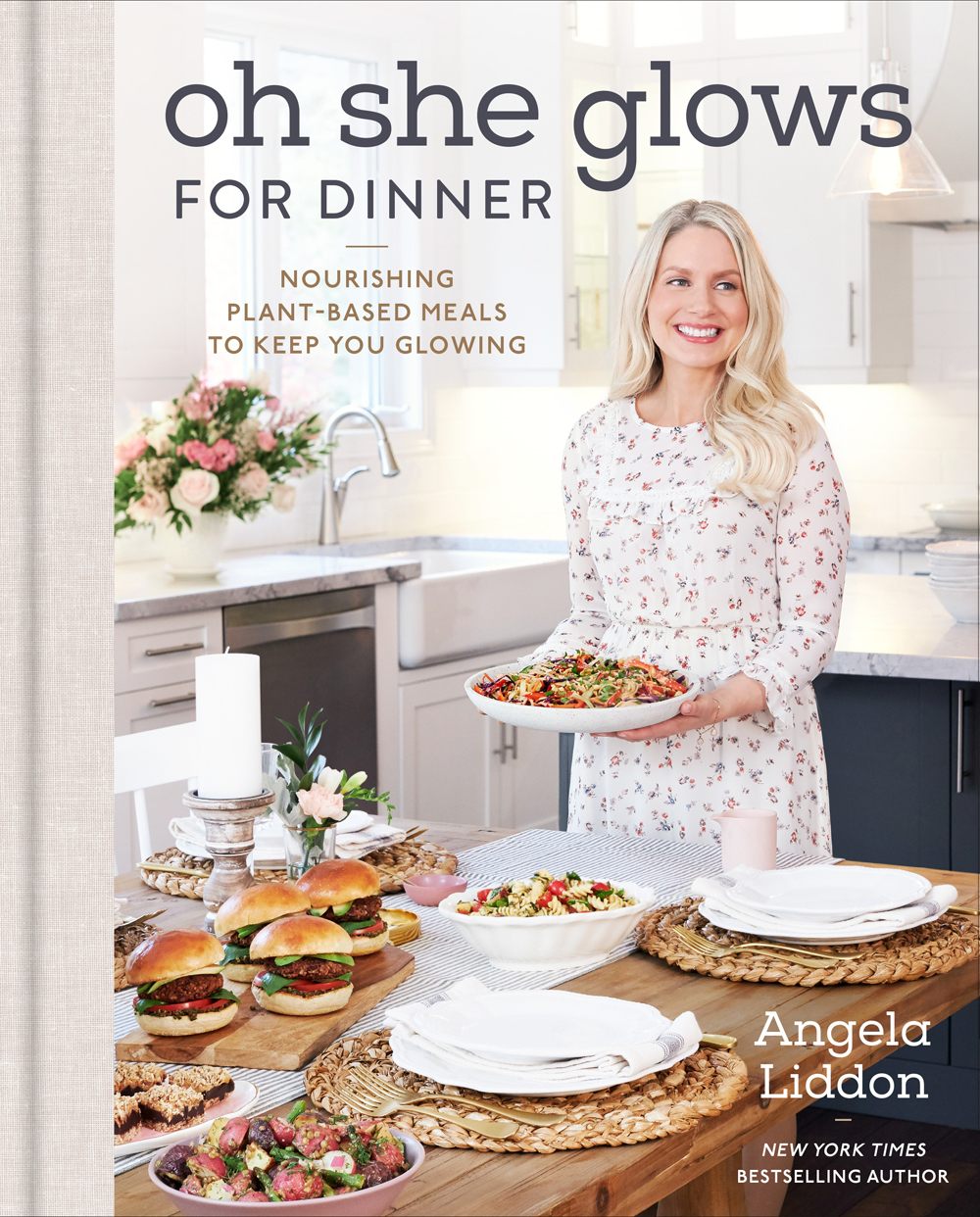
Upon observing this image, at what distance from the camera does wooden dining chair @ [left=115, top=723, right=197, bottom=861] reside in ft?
7.32

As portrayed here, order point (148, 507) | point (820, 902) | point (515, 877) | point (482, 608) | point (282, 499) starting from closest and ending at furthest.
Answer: point (820, 902), point (515, 877), point (148, 507), point (282, 499), point (482, 608)

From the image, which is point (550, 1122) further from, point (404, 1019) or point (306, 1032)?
point (306, 1032)

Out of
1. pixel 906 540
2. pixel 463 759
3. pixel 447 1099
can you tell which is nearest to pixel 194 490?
pixel 463 759

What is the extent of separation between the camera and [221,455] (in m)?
3.57

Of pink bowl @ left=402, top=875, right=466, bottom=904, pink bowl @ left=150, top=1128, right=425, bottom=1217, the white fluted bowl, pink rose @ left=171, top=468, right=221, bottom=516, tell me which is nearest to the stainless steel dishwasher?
pink rose @ left=171, top=468, right=221, bottom=516

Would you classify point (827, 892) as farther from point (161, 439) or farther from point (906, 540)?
point (906, 540)

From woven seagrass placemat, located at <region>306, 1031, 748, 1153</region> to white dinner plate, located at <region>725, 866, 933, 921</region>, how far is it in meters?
0.33

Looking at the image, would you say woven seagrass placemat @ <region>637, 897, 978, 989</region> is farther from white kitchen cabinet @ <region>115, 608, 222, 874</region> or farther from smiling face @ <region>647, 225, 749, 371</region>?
white kitchen cabinet @ <region>115, 608, 222, 874</region>

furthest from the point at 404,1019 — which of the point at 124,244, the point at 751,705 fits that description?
the point at 124,244

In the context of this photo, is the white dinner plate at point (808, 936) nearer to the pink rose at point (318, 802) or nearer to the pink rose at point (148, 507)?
the pink rose at point (318, 802)

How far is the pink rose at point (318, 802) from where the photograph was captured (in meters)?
1.65

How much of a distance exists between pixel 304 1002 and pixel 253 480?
2.41 metres

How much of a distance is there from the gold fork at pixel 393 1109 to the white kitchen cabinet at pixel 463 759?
2.79 metres

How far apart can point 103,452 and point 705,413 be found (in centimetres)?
171
